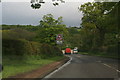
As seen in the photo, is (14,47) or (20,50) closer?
(14,47)

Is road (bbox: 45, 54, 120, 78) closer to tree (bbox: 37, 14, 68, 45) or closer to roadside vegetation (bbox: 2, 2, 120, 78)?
roadside vegetation (bbox: 2, 2, 120, 78)

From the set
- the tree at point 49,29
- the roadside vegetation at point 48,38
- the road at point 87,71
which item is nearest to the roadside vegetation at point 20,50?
the roadside vegetation at point 48,38

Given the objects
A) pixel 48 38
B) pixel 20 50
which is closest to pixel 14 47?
pixel 20 50

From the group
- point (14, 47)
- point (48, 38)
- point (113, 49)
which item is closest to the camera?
point (14, 47)

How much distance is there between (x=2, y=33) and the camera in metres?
15.5

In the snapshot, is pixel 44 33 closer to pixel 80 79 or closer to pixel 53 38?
pixel 53 38

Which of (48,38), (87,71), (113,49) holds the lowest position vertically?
(87,71)

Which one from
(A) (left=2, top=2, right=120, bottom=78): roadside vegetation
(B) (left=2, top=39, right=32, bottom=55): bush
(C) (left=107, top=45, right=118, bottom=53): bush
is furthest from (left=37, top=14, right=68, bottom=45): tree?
(B) (left=2, top=39, right=32, bottom=55): bush

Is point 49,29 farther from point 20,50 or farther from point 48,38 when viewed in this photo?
point 20,50

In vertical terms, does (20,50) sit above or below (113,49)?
above

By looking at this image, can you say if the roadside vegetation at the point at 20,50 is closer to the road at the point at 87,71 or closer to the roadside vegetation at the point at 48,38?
the roadside vegetation at the point at 48,38

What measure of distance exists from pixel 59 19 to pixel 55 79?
4709 cm

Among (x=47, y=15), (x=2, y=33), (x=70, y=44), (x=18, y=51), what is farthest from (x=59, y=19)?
(x=70, y=44)

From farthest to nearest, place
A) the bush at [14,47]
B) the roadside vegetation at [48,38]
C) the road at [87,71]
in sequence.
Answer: the bush at [14,47], the roadside vegetation at [48,38], the road at [87,71]
